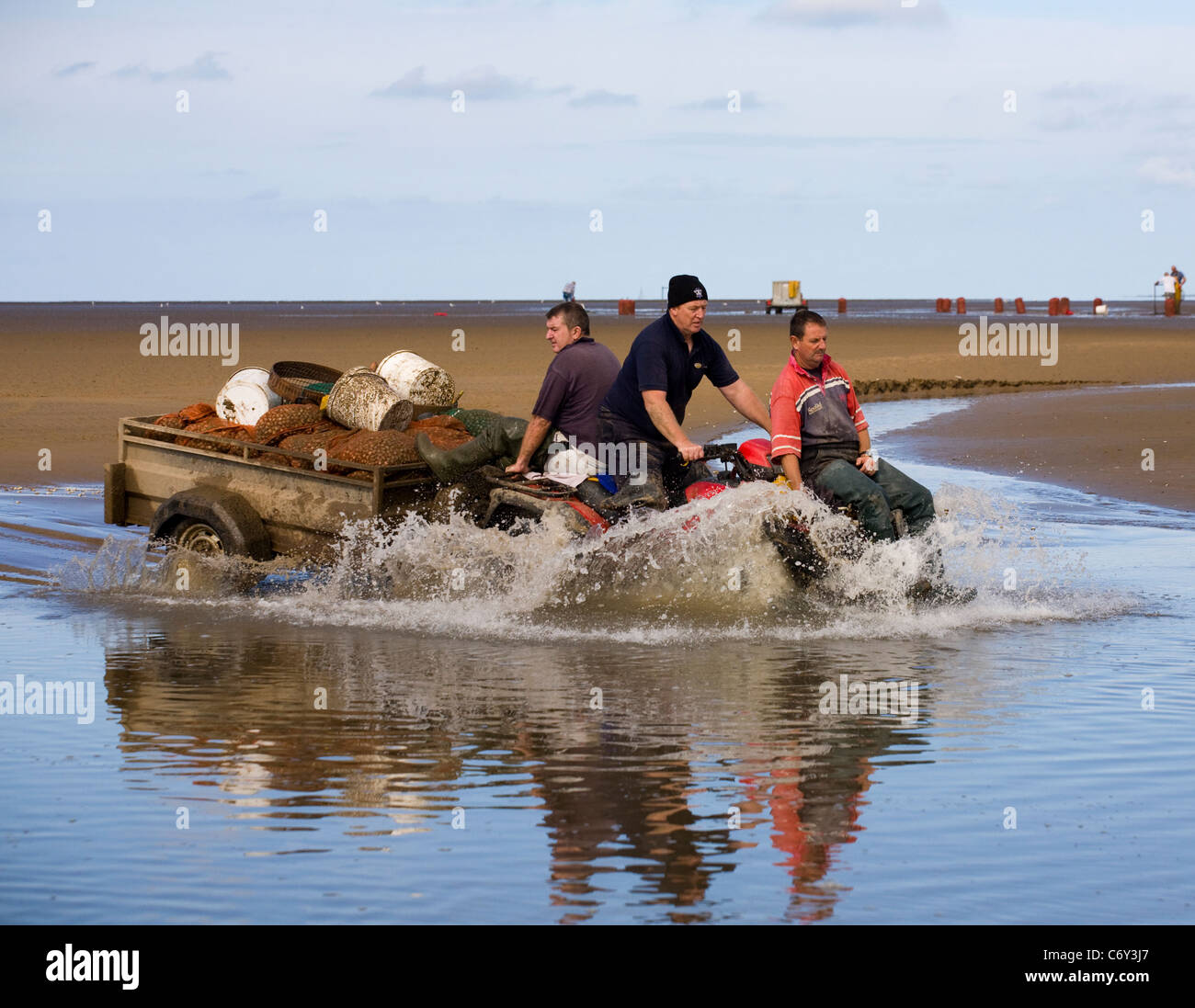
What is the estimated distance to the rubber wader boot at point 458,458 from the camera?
10.4 m

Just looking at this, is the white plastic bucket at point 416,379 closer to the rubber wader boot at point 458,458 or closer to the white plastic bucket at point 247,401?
the white plastic bucket at point 247,401

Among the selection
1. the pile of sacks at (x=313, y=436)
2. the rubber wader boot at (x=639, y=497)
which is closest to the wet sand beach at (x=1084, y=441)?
the rubber wader boot at (x=639, y=497)

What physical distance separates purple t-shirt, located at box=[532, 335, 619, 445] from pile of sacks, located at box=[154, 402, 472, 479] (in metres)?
0.89

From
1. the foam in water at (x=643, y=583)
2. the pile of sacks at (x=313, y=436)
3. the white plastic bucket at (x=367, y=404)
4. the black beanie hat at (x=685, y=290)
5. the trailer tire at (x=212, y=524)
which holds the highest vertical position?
the black beanie hat at (x=685, y=290)

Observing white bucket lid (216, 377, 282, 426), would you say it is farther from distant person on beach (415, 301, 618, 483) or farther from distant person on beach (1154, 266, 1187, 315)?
distant person on beach (1154, 266, 1187, 315)

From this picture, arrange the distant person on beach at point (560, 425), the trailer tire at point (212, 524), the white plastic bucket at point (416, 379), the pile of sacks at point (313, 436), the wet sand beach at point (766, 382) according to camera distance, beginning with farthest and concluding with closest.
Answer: the wet sand beach at point (766, 382) → the white plastic bucket at point (416, 379) → the trailer tire at point (212, 524) → the pile of sacks at point (313, 436) → the distant person on beach at point (560, 425)

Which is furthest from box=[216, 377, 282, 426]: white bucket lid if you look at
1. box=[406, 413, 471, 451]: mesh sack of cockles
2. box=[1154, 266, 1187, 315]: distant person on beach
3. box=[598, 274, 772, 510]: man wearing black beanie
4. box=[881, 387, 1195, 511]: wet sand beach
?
box=[1154, 266, 1187, 315]: distant person on beach

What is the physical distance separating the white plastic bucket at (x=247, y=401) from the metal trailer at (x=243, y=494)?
44 centimetres

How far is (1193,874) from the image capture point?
5.31 metres

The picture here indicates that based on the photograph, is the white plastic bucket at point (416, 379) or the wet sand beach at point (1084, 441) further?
the wet sand beach at point (1084, 441)

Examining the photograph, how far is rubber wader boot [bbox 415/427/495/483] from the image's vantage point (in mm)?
10375
